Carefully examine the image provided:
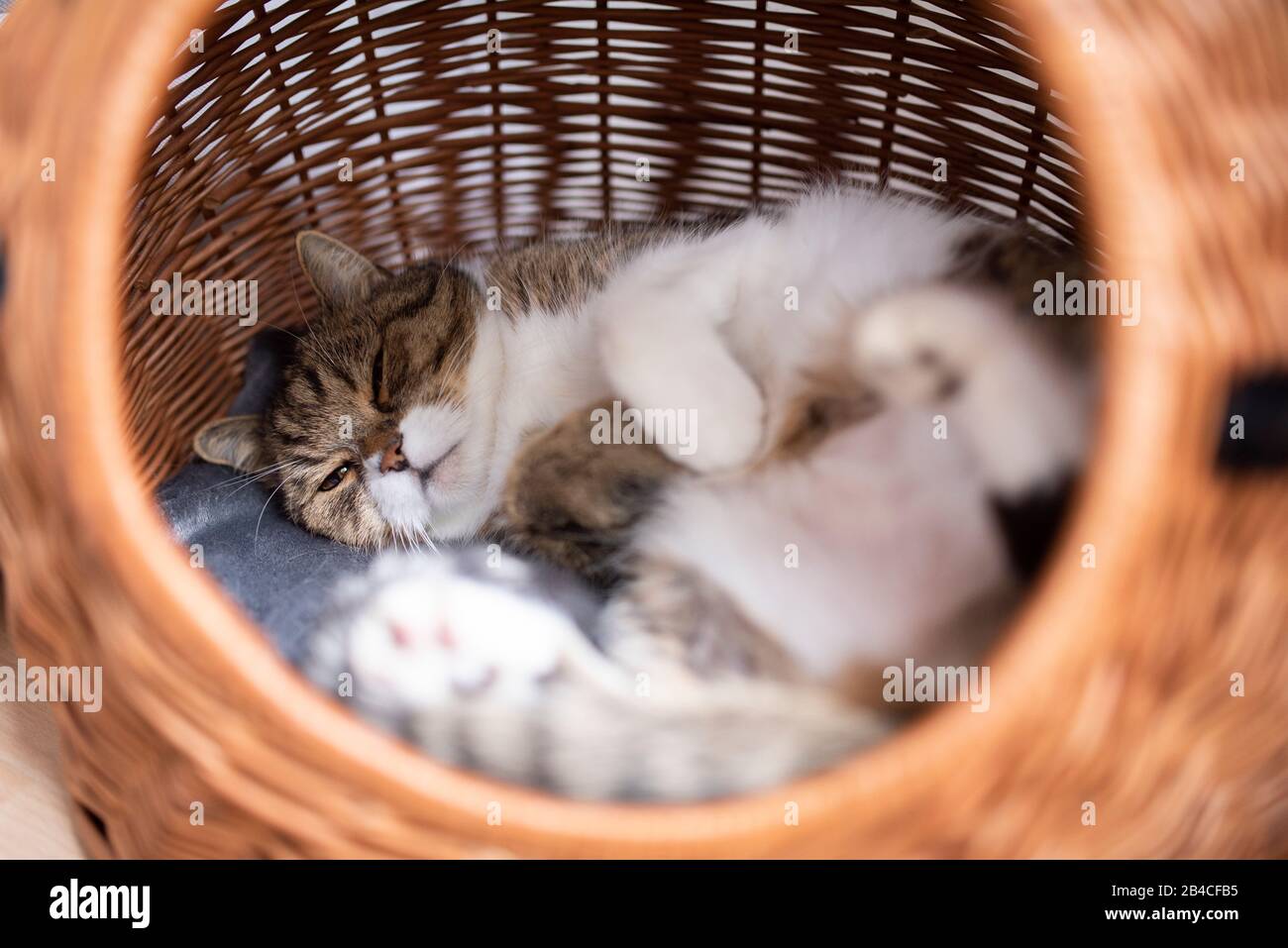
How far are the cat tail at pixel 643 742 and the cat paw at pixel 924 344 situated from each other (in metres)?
0.33

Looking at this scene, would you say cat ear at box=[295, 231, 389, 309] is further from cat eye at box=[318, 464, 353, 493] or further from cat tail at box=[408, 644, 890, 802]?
cat tail at box=[408, 644, 890, 802]

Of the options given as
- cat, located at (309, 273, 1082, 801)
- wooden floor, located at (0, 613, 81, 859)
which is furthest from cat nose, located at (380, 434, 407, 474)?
wooden floor, located at (0, 613, 81, 859)

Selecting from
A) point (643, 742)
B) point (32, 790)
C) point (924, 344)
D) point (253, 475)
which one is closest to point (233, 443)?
point (253, 475)

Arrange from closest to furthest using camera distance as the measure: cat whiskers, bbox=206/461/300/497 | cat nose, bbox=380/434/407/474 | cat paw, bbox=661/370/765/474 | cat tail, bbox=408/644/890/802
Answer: cat tail, bbox=408/644/890/802
cat paw, bbox=661/370/765/474
cat nose, bbox=380/434/407/474
cat whiskers, bbox=206/461/300/497

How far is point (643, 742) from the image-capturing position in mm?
884

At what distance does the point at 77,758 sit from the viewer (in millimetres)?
1038

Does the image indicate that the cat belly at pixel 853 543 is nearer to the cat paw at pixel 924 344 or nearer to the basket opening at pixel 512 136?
the cat paw at pixel 924 344

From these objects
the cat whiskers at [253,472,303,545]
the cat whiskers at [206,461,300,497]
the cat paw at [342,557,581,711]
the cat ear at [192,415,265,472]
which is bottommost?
the cat paw at [342,557,581,711]

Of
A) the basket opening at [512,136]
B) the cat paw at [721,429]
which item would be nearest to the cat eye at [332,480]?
the basket opening at [512,136]

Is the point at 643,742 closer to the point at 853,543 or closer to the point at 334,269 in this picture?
the point at 853,543

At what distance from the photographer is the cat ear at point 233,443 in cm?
151

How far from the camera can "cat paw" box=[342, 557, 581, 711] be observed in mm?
938

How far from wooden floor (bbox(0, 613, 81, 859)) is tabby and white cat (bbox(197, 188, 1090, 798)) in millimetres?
456
